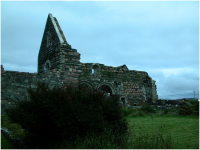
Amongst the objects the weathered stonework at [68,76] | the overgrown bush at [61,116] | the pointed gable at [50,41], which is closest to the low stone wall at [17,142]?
the overgrown bush at [61,116]

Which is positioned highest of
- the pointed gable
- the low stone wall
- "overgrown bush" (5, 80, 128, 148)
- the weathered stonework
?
the pointed gable

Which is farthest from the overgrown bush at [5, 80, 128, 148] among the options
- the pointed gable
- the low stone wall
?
the pointed gable

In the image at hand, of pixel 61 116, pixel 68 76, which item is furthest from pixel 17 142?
pixel 68 76

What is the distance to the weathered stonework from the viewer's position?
1134 centimetres

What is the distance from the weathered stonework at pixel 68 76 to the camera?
1134cm

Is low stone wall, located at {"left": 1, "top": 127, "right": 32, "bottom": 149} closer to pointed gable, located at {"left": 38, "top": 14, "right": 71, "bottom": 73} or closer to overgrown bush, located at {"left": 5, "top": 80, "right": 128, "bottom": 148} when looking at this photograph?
overgrown bush, located at {"left": 5, "top": 80, "right": 128, "bottom": 148}

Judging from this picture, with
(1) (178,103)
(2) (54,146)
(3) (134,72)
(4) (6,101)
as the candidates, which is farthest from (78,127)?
(1) (178,103)

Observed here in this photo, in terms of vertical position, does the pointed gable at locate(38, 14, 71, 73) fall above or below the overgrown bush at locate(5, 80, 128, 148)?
above

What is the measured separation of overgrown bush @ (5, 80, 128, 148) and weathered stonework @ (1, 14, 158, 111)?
76.4 inches

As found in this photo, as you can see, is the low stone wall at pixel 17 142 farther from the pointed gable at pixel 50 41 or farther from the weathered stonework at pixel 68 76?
the pointed gable at pixel 50 41

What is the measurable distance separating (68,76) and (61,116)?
8030mm

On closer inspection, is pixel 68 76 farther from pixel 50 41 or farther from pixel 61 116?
pixel 61 116

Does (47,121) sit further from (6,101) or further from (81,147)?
(6,101)

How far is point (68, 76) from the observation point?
13.1m
